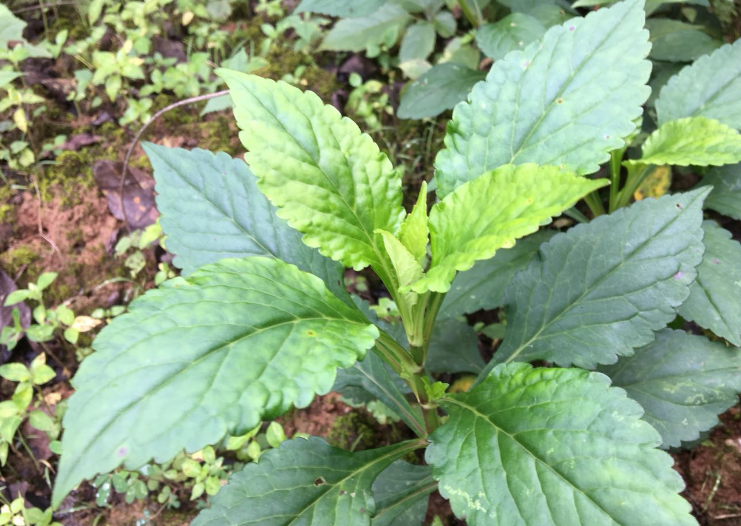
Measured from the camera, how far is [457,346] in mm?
1802

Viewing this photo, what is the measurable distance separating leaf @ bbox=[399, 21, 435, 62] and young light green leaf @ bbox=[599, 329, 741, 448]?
5.66ft

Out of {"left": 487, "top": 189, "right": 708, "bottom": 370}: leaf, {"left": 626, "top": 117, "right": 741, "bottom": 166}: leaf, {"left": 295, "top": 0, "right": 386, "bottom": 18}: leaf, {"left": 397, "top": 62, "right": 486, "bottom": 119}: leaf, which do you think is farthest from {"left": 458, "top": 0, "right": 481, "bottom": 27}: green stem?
{"left": 487, "top": 189, "right": 708, "bottom": 370}: leaf

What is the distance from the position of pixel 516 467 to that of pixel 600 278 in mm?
536

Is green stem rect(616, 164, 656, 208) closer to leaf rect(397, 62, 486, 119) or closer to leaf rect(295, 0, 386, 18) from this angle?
leaf rect(397, 62, 486, 119)

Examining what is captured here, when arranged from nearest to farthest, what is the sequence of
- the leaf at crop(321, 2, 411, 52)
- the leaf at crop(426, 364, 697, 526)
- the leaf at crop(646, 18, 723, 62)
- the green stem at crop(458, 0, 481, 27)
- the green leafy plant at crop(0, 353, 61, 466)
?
the leaf at crop(426, 364, 697, 526) < the green leafy plant at crop(0, 353, 61, 466) < the leaf at crop(646, 18, 723, 62) < the green stem at crop(458, 0, 481, 27) < the leaf at crop(321, 2, 411, 52)

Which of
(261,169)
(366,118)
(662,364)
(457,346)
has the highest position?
(261,169)

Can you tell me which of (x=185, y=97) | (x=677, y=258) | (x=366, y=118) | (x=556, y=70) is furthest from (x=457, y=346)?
(x=185, y=97)

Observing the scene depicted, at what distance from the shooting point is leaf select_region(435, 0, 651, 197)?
106cm

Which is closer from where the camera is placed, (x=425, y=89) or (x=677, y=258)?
(x=677, y=258)

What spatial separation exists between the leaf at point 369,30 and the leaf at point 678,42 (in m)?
1.14

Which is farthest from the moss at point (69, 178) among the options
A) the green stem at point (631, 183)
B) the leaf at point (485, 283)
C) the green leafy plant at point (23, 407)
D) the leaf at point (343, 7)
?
the green stem at point (631, 183)

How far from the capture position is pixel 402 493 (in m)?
1.43

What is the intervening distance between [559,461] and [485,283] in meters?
0.87

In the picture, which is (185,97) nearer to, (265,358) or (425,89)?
(425,89)
